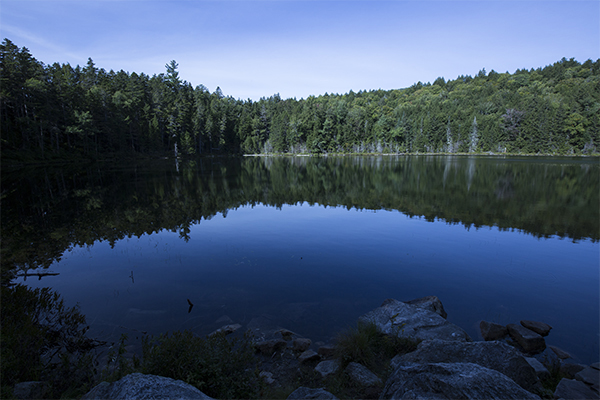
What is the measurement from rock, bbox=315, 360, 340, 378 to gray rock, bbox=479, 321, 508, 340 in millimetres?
4383

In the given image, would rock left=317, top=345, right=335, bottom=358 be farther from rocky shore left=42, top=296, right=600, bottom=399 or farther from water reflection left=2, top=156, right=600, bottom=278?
water reflection left=2, top=156, right=600, bottom=278

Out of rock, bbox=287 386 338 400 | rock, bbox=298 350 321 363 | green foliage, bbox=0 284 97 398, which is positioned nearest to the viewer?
rock, bbox=287 386 338 400

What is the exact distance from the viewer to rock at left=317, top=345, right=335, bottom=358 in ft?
23.8

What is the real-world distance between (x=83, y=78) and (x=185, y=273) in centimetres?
11678

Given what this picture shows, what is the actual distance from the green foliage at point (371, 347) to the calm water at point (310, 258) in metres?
1.35

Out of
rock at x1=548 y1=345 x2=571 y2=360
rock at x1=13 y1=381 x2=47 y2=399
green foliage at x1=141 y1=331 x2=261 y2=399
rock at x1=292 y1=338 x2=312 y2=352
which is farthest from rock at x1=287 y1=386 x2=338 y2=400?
rock at x1=548 y1=345 x2=571 y2=360

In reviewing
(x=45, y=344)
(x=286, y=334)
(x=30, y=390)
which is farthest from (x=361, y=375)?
(x=45, y=344)

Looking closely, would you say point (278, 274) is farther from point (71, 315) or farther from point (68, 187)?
point (68, 187)

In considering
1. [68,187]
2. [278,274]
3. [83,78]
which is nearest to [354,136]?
[83,78]

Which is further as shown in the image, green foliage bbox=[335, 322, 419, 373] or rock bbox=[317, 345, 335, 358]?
rock bbox=[317, 345, 335, 358]

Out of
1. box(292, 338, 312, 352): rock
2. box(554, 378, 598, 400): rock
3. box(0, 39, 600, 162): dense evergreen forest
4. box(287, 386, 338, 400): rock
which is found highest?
box(0, 39, 600, 162): dense evergreen forest

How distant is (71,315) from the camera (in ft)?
29.8

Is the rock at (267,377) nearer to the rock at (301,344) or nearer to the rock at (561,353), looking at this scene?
the rock at (301,344)

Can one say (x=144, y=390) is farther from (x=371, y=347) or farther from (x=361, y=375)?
(x=371, y=347)
